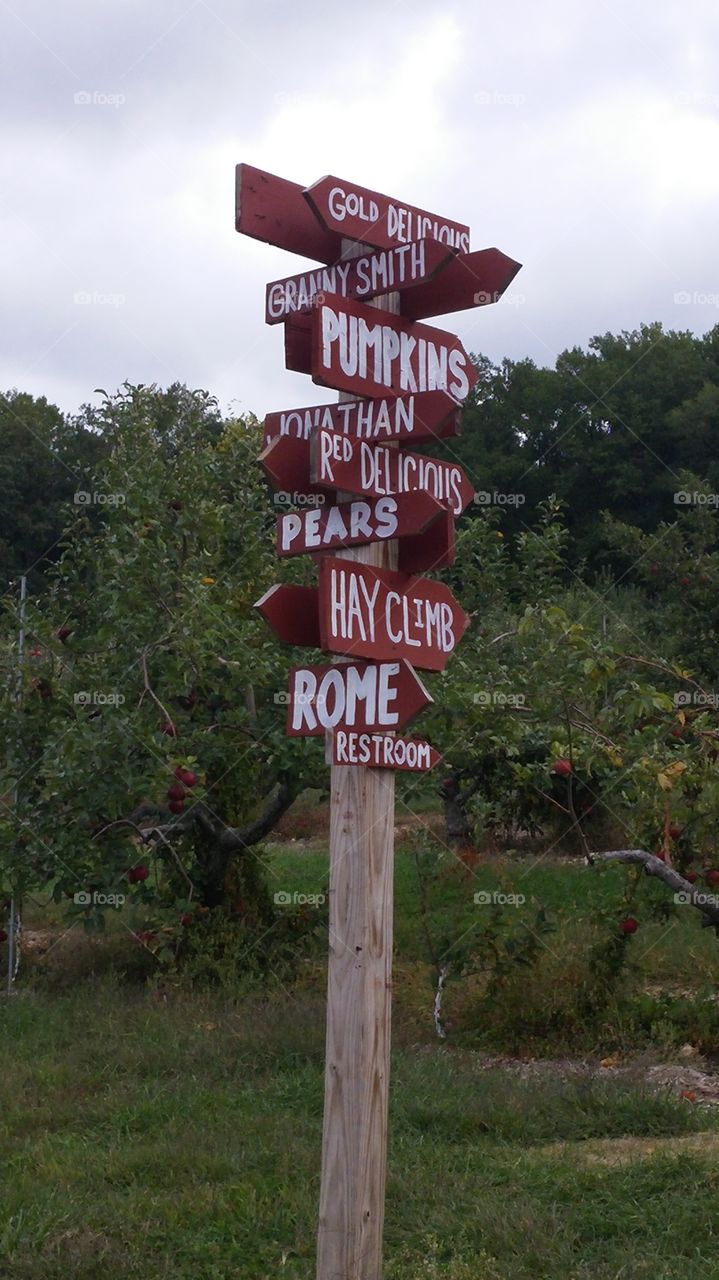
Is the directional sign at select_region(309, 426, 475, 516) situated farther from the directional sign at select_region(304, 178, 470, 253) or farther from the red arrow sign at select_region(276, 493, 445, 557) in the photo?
the directional sign at select_region(304, 178, 470, 253)

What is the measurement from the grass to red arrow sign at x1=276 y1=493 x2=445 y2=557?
2438 mm

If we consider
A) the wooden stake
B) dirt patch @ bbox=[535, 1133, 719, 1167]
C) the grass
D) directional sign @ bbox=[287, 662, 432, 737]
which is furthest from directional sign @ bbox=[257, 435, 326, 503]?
dirt patch @ bbox=[535, 1133, 719, 1167]

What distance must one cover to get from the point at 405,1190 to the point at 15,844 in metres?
4.39

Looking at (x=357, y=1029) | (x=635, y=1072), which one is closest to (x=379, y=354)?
(x=357, y=1029)

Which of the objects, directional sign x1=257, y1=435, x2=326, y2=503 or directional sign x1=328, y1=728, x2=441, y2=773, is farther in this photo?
directional sign x1=257, y1=435, x2=326, y2=503

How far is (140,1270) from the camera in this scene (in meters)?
4.75

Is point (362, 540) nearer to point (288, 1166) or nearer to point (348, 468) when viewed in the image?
point (348, 468)

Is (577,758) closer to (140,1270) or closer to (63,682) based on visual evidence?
(63,682)

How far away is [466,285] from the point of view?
14.6 ft

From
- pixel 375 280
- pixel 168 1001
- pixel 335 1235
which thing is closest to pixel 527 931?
pixel 168 1001

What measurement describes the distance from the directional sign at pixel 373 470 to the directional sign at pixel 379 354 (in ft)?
0.61

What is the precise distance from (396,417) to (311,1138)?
3312 mm

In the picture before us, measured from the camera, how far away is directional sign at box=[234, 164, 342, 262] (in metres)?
4.38

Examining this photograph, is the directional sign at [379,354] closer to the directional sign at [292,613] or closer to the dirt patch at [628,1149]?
the directional sign at [292,613]
